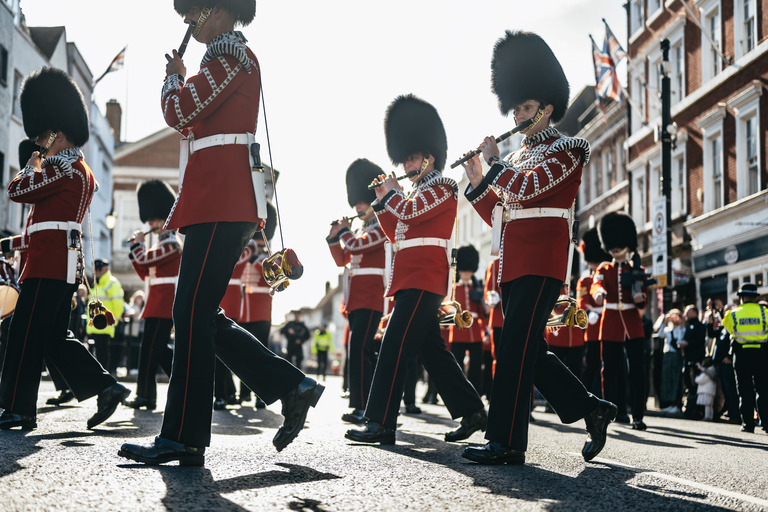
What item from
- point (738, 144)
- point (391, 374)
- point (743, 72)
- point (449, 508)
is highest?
point (743, 72)

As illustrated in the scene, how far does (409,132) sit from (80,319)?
1174cm

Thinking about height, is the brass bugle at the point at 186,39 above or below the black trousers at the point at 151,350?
above

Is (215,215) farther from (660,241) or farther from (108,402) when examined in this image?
(660,241)

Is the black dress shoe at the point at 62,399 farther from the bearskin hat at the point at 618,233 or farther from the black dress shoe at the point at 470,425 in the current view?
the bearskin hat at the point at 618,233

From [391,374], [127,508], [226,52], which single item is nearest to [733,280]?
[391,374]

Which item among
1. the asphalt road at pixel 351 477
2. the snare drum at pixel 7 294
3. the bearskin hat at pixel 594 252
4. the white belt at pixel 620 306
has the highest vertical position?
the bearskin hat at pixel 594 252

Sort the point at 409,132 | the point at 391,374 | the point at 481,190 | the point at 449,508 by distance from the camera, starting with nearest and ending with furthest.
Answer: the point at 449,508
the point at 481,190
the point at 391,374
the point at 409,132

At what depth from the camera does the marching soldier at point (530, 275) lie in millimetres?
4996

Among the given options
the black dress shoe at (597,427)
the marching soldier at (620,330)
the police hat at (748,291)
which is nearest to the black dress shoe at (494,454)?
the black dress shoe at (597,427)

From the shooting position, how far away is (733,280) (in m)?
23.1

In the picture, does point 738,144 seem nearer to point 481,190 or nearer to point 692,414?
point 692,414

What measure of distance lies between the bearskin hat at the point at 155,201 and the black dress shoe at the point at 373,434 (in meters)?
4.75

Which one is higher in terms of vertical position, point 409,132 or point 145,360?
point 409,132

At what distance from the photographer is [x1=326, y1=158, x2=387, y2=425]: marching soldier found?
8641 mm
